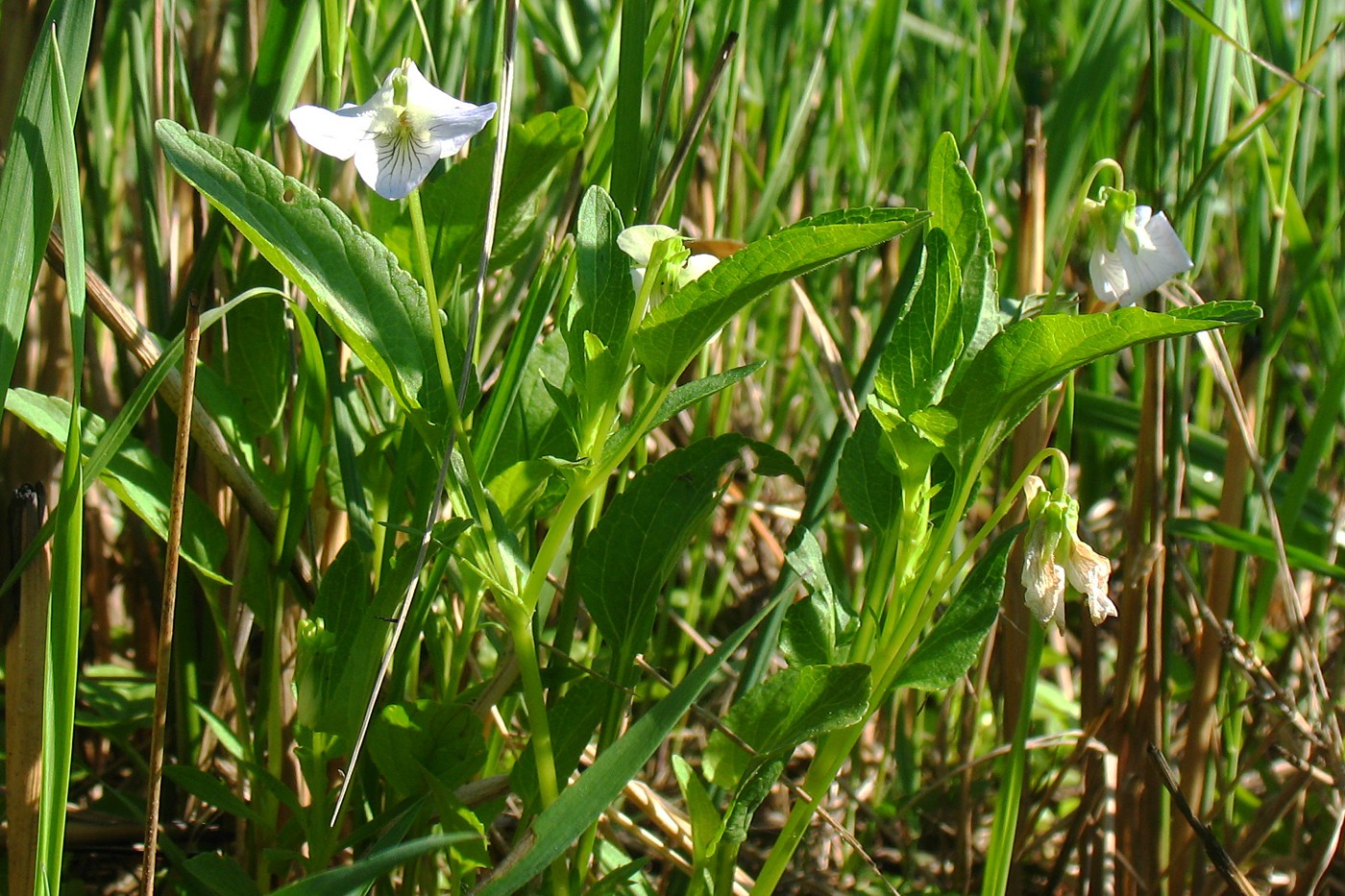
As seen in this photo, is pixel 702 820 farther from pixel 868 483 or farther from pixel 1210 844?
pixel 1210 844

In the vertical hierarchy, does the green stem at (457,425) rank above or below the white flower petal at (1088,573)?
above

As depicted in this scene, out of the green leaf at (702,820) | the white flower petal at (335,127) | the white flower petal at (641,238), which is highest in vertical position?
the white flower petal at (335,127)

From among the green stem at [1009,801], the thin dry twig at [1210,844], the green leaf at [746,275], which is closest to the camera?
the green leaf at [746,275]

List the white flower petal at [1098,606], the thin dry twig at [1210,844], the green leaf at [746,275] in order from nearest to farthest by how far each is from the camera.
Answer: the green leaf at [746,275] < the white flower petal at [1098,606] < the thin dry twig at [1210,844]

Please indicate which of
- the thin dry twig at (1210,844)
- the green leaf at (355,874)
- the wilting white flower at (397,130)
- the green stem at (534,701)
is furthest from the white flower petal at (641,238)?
the thin dry twig at (1210,844)

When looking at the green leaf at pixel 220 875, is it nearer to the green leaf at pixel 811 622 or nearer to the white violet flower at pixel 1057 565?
the green leaf at pixel 811 622

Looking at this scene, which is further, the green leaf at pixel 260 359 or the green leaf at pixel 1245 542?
the green leaf at pixel 1245 542

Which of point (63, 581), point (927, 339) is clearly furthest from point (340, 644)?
point (927, 339)
